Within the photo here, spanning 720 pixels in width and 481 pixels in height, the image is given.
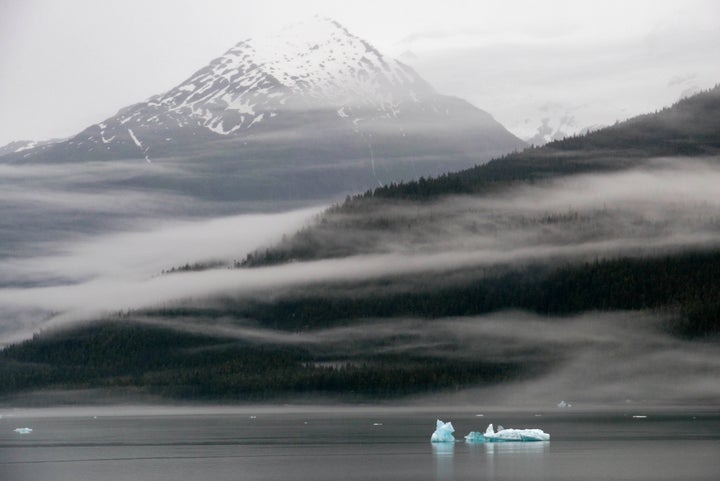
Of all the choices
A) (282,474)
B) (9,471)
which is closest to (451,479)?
(282,474)

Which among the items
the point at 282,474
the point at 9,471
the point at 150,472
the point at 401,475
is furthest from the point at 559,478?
the point at 9,471

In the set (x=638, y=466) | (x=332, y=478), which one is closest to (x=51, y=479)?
(x=332, y=478)

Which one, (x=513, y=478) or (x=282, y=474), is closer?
(x=513, y=478)

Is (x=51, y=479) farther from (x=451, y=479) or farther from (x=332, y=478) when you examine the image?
(x=451, y=479)

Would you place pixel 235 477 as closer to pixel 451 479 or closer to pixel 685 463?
pixel 451 479

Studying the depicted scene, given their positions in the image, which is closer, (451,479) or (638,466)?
(451,479)

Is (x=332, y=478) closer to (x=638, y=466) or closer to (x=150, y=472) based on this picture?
(x=150, y=472)

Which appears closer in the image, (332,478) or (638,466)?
(332,478)
